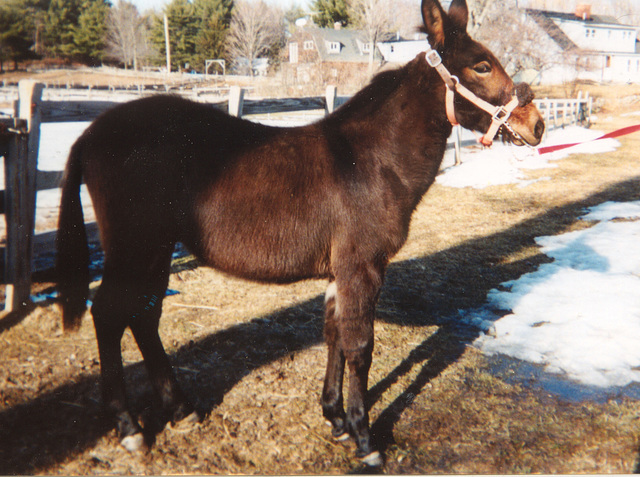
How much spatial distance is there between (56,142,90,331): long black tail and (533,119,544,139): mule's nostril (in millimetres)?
2820

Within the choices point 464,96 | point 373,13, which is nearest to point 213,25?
point 464,96

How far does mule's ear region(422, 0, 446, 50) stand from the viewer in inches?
93.6

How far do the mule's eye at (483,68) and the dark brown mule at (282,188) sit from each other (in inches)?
0.4

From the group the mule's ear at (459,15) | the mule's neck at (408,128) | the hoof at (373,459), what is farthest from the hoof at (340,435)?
the mule's ear at (459,15)

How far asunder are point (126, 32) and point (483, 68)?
60.5 ft

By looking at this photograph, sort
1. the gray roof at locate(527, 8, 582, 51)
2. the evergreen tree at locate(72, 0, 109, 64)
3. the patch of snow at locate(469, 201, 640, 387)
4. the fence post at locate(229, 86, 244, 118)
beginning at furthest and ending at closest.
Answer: the gray roof at locate(527, 8, 582, 51) → the evergreen tree at locate(72, 0, 109, 64) → the fence post at locate(229, 86, 244, 118) → the patch of snow at locate(469, 201, 640, 387)

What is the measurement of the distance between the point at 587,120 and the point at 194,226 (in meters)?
24.2

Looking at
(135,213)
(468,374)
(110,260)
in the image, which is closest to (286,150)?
(135,213)

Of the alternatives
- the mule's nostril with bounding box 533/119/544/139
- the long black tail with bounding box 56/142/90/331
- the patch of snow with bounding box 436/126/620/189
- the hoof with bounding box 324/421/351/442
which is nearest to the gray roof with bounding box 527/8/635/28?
the patch of snow with bounding box 436/126/620/189

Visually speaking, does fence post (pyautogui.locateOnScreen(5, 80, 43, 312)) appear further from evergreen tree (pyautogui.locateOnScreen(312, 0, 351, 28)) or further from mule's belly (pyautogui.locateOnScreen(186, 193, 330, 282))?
evergreen tree (pyautogui.locateOnScreen(312, 0, 351, 28))

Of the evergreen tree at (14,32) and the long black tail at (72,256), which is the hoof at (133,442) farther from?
the evergreen tree at (14,32)

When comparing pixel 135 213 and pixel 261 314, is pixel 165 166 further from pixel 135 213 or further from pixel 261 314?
pixel 261 314

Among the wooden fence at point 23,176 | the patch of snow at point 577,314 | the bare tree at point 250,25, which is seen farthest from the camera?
the bare tree at point 250,25

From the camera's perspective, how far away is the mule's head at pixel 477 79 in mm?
2461
